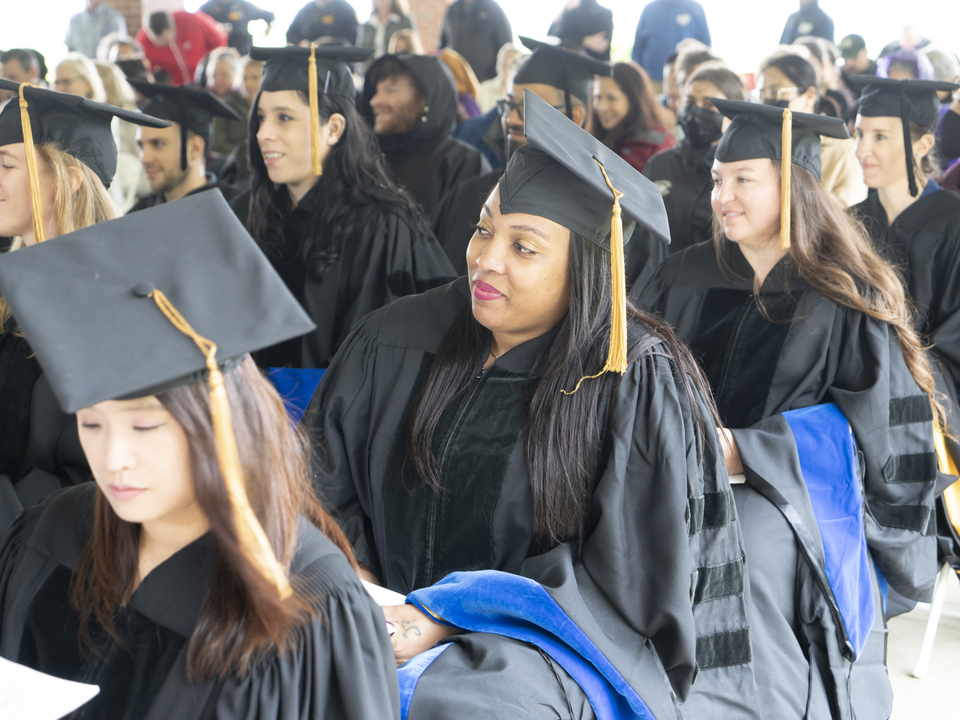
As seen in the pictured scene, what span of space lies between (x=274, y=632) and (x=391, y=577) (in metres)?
0.94

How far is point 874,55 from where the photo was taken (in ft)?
27.6

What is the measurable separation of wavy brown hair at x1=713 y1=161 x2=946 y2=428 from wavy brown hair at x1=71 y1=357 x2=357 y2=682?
1936 mm

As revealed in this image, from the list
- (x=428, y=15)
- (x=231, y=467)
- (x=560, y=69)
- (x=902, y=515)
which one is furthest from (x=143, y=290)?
(x=428, y=15)

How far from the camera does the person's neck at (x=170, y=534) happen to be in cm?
128

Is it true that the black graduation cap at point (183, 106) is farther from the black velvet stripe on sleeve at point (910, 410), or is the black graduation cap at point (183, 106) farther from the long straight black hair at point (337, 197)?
the black velvet stripe on sleeve at point (910, 410)

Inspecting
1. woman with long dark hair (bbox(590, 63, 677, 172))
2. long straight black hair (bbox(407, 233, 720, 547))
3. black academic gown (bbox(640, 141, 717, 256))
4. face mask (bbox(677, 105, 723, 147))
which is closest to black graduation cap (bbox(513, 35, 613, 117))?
face mask (bbox(677, 105, 723, 147))

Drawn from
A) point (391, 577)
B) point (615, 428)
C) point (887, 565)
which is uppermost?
point (615, 428)

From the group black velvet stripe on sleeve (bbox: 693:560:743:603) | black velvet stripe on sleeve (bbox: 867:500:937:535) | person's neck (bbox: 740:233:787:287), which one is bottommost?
black velvet stripe on sleeve (bbox: 867:500:937:535)

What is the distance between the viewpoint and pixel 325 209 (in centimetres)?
344

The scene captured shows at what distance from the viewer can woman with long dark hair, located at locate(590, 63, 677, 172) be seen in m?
5.03

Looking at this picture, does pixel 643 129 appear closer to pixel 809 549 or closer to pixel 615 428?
pixel 809 549

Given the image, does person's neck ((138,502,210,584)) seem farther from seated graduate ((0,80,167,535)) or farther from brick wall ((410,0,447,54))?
brick wall ((410,0,447,54))

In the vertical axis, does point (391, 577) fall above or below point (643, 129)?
below

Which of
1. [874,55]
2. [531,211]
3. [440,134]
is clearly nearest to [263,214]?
[440,134]
